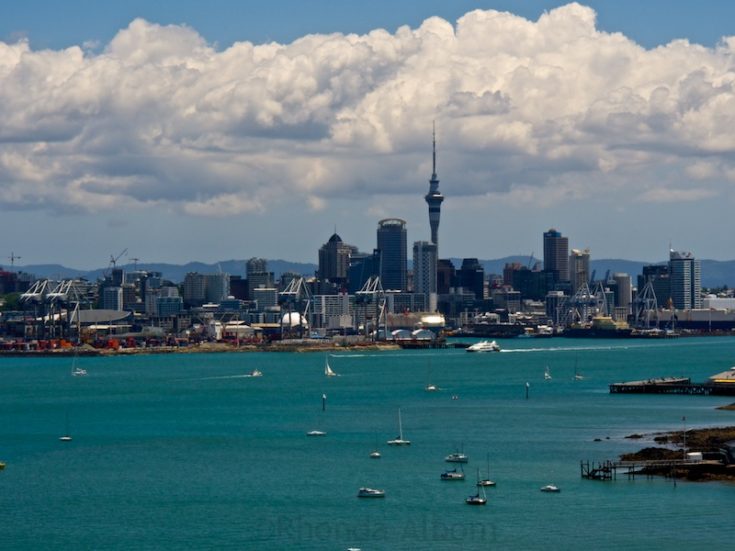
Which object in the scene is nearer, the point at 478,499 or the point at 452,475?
the point at 478,499

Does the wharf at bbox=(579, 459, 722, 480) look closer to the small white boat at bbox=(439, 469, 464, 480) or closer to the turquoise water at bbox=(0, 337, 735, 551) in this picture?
the turquoise water at bbox=(0, 337, 735, 551)

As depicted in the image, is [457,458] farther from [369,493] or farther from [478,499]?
[478,499]

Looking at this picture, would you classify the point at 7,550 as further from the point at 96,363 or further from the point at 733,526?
the point at 96,363

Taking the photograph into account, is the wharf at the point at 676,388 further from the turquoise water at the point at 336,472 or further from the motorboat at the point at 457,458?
the motorboat at the point at 457,458

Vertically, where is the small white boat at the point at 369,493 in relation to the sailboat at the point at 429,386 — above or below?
below

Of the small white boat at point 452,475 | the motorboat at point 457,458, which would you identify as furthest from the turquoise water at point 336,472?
the motorboat at point 457,458

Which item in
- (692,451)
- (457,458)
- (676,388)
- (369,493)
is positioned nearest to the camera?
(369,493)

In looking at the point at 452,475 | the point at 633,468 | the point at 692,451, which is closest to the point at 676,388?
the point at 692,451
